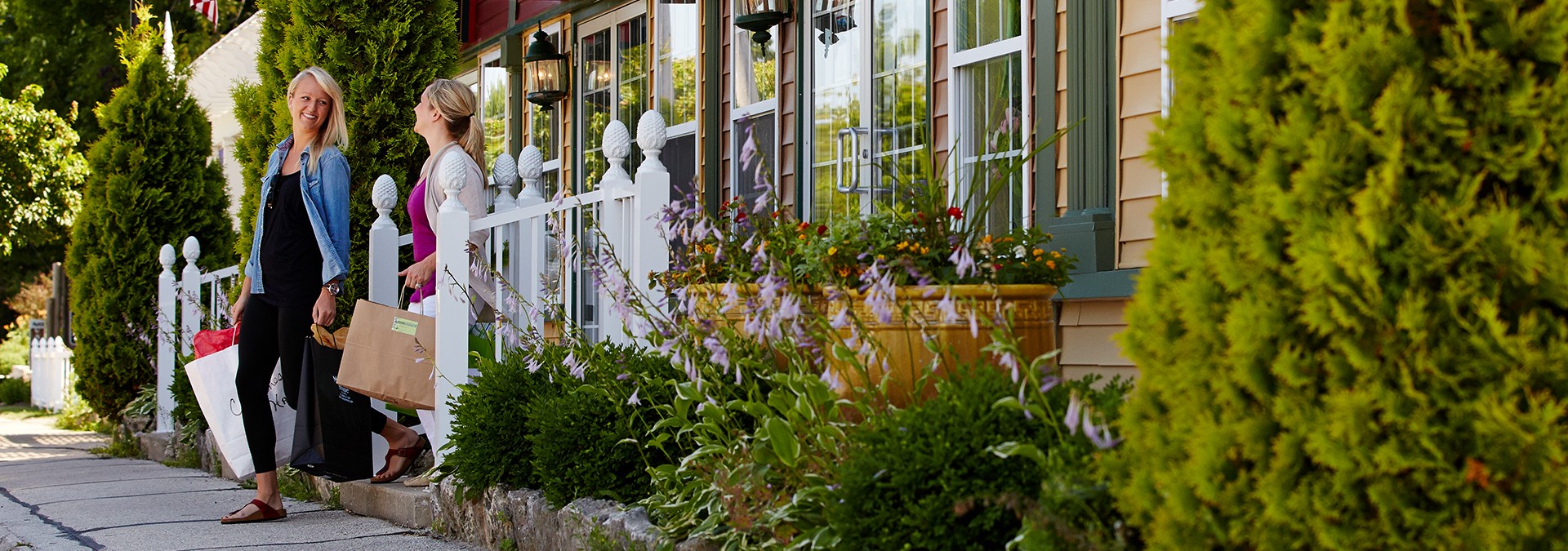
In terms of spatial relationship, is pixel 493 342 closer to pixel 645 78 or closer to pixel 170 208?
pixel 645 78

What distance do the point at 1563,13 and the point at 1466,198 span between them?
0.24 metres

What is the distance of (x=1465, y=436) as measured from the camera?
1.70m

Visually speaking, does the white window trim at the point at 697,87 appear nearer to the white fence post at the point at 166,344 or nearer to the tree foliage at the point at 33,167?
the white fence post at the point at 166,344

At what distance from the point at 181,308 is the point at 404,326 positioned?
4.40 meters

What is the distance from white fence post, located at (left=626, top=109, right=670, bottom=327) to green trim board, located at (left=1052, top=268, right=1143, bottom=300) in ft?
4.10

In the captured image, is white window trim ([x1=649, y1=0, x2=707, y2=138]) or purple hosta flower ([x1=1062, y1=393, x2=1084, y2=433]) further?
white window trim ([x1=649, y1=0, x2=707, y2=138])

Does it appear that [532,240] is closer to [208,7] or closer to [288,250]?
[288,250]

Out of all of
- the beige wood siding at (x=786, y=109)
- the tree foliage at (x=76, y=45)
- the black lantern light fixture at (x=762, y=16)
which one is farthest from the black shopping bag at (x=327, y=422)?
the tree foliage at (x=76, y=45)

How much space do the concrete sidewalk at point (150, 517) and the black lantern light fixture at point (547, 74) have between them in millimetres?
3205

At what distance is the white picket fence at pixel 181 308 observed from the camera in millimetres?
7645

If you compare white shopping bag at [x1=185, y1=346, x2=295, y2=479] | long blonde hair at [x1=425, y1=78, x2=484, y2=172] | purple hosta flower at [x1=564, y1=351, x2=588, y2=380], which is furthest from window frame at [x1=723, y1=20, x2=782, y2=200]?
purple hosta flower at [x1=564, y1=351, x2=588, y2=380]

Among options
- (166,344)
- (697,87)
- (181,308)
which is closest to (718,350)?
(697,87)

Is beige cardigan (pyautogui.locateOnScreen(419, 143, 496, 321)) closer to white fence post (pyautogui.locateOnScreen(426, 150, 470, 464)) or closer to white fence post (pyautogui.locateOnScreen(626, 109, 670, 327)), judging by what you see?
white fence post (pyautogui.locateOnScreen(426, 150, 470, 464))

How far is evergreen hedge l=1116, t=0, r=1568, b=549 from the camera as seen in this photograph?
1.66 meters
